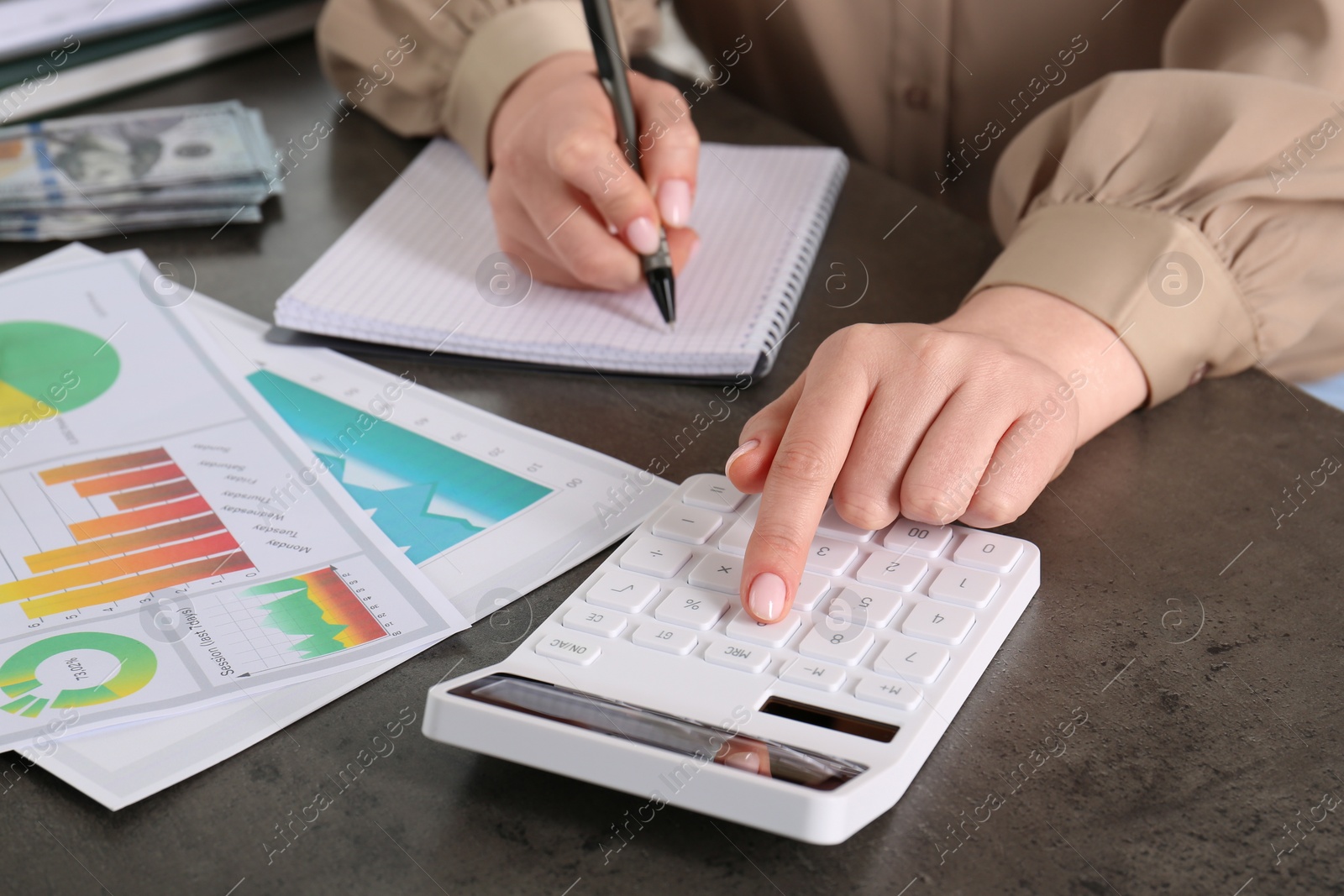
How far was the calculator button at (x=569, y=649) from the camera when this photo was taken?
1.55 ft

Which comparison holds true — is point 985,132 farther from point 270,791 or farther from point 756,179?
point 270,791

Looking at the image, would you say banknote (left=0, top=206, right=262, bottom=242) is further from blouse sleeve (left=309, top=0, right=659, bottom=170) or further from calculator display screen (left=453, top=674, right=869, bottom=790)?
calculator display screen (left=453, top=674, right=869, bottom=790)

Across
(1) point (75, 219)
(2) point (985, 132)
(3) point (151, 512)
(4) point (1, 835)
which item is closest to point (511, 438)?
(3) point (151, 512)

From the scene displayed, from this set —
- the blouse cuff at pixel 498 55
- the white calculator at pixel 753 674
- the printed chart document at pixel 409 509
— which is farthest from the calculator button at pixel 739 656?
the blouse cuff at pixel 498 55

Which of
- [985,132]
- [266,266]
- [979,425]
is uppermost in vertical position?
[266,266]

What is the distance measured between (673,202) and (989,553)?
382mm

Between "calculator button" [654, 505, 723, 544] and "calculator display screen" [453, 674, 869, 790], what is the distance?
0.39 feet

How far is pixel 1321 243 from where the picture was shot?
0.69 meters

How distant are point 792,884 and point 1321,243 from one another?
55 cm

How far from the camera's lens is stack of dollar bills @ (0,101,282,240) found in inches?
35.3

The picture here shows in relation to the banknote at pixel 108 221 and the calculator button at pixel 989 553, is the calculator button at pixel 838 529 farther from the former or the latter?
the banknote at pixel 108 221

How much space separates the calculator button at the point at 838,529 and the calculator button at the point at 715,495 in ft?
0.15

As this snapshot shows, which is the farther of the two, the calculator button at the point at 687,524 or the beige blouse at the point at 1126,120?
the beige blouse at the point at 1126,120

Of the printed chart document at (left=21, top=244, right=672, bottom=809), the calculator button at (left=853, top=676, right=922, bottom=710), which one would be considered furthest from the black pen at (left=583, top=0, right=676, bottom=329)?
the calculator button at (left=853, top=676, right=922, bottom=710)
